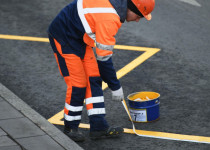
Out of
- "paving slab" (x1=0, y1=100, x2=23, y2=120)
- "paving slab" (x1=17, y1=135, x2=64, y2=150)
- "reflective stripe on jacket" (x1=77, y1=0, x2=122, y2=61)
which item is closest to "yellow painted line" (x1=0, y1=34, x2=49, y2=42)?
"paving slab" (x1=0, y1=100, x2=23, y2=120)

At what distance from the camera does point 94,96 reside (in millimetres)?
6062

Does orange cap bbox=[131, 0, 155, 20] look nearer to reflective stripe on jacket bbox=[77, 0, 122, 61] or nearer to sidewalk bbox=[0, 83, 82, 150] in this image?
reflective stripe on jacket bbox=[77, 0, 122, 61]

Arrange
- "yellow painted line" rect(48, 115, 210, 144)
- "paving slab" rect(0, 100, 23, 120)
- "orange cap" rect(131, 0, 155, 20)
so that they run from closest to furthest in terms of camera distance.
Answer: "orange cap" rect(131, 0, 155, 20) → "yellow painted line" rect(48, 115, 210, 144) → "paving slab" rect(0, 100, 23, 120)

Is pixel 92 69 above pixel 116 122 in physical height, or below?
above

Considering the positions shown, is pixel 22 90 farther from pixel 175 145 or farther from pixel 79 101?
pixel 175 145

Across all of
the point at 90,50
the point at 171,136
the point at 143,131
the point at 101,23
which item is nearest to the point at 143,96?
the point at 143,131

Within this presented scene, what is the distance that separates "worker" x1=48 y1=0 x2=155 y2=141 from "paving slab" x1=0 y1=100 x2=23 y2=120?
673 millimetres

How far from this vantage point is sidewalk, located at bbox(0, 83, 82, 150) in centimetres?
547

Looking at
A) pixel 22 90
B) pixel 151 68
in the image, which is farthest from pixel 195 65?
pixel 22 90

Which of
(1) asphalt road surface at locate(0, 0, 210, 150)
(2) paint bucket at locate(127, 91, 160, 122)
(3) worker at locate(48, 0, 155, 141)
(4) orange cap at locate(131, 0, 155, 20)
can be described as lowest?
(1) asphalt road surface at locate(0, 0, 210, 150)

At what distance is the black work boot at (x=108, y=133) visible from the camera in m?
6.05

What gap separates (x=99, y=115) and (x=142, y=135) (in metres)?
0.58

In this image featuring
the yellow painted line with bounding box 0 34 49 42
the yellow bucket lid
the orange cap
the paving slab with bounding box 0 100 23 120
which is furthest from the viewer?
the yellow painted line with bounding box 0 34 49 42

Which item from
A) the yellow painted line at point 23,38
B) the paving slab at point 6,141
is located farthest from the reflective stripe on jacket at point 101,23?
the yellow painted line at point 23,38
